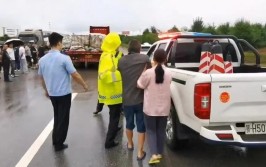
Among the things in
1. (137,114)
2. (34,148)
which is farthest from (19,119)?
(137,114)

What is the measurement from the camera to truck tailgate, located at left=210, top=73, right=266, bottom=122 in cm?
491

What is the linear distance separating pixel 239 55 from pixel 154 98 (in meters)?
2.88

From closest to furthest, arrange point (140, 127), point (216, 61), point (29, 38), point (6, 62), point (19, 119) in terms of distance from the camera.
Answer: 1. point (140, 127)
2. point (216, 61)
3. point (19, 119)
4. point (6, 62)
5. point (29, 38)

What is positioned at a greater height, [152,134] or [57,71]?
[57,71]

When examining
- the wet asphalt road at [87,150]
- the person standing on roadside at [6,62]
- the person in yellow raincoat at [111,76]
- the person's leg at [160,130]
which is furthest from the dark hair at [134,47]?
the person standing on roadside at [6,62]

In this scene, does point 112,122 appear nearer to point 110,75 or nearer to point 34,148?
point 110,75

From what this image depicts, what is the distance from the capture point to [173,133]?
625 cm

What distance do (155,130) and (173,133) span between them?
531 millimetres

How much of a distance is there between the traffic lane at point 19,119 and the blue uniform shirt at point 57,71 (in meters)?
1.14

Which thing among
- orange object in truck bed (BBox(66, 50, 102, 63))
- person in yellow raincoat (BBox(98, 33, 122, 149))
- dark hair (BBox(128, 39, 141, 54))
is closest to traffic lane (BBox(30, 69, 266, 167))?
person in yellow raincoat (BBox(98, 33, 122, 149))

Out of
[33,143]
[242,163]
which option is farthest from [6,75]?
[242,163]

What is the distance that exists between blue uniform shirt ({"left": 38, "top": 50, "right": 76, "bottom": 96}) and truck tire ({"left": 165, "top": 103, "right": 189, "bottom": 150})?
1.71 metres

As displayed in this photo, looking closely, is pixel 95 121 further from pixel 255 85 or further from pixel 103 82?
pixel 255 85

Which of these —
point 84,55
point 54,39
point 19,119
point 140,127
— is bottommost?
point 19,119
